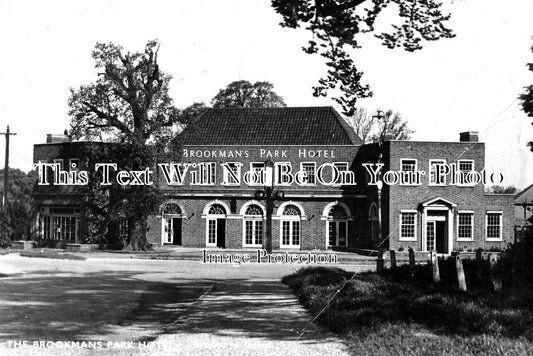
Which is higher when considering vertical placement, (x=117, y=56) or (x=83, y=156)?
(x=117, y=56)

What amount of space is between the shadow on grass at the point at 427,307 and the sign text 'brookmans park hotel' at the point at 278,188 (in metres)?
27.5

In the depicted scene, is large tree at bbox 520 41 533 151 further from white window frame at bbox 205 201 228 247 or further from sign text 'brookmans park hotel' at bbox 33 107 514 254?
white window frame at bbox 205 201 228 247

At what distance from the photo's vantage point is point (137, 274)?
24062mm

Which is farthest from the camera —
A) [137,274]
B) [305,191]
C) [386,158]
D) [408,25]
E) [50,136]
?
[50,136]

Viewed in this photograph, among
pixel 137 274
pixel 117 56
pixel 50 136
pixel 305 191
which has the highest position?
pixel 117 56

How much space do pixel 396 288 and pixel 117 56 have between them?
27894 mm

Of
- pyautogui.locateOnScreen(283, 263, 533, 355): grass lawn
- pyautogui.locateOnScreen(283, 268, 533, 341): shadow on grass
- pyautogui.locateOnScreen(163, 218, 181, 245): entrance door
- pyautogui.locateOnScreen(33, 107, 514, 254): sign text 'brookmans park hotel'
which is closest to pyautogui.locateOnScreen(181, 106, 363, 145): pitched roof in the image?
pyautogui.locateOnScreen(33, 107, 514, 254): sign text 'brookmans park hotel'

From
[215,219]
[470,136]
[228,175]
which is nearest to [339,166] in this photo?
[228,175]

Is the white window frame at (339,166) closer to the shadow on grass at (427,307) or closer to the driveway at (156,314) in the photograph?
the driveway at (156,314)

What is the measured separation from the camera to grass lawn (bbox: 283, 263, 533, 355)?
8.37 m

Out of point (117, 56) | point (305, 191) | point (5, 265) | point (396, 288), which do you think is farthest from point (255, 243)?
point (396, 288)

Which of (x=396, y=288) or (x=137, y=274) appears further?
(x=137, y=274)

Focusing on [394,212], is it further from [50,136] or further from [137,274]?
[50,136]

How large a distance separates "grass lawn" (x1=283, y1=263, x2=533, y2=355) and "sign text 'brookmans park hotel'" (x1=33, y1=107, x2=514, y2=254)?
28.1 metres
